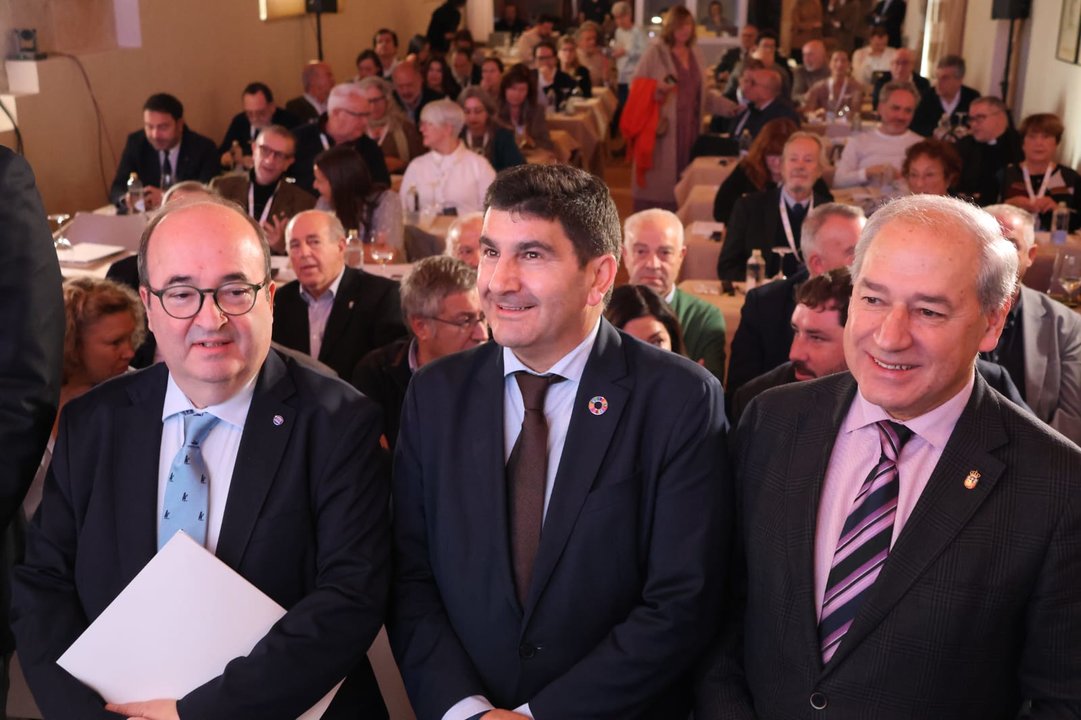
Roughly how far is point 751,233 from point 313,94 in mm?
5809

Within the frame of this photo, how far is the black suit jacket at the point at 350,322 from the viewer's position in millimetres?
4742

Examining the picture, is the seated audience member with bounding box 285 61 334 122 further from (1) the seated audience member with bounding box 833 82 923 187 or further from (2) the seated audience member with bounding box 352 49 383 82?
(1) the seated audience member with bounding box 833 82 923 187

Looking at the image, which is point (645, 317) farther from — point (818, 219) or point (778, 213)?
point (778, 213)

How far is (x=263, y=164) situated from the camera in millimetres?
6629

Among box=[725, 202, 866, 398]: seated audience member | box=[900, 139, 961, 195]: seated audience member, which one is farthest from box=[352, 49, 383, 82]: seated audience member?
box=[725, 202, 866, 398]: seated audience member

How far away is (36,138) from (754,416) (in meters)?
6.97

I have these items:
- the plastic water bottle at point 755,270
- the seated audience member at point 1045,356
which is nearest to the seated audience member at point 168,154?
the plastic water bottle at point 755,270

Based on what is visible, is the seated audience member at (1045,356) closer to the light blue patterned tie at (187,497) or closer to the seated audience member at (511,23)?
the light blue patterned tie at (187,497)

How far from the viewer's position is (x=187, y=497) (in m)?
2.05

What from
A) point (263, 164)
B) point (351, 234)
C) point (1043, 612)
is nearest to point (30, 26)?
point (263, 164)

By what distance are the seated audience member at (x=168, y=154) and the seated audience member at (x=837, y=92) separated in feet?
19.9

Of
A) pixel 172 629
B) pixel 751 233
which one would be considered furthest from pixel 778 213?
pixel 172 629

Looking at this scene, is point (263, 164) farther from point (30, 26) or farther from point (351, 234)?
point (30, 26)

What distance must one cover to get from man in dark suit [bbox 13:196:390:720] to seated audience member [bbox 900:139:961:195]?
16.4 feet
